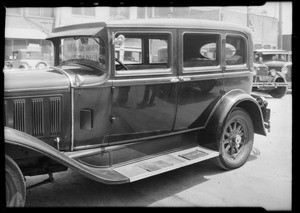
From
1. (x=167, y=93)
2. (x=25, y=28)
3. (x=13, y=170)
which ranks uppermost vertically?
(x=25, y=28)

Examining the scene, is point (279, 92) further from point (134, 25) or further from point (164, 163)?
point (134, 25)

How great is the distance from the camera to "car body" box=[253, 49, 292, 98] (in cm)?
1177

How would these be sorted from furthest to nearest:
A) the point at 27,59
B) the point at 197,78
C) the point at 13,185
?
1. the point at 27,59
2. the point at 197,78
3. the point at 13,185

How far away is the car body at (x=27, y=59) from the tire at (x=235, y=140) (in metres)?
13.5

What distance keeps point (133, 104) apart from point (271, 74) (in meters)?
9.62

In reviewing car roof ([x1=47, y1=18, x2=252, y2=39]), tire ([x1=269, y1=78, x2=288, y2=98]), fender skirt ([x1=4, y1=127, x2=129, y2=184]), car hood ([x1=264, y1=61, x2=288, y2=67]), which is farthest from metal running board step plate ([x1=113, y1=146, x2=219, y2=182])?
car hood ([x1=264, y1=61, x2=288, y2=67])

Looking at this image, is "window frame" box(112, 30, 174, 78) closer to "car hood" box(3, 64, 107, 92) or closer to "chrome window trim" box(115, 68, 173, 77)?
"chrome window trim" box(115, 68, 173, 77)

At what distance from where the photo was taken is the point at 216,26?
162 inches

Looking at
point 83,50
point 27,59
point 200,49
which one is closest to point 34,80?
point 83,50

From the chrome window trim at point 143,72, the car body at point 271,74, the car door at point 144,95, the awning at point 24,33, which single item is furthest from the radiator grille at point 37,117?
the awning at point 24,33

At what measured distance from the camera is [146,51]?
13.9ft
